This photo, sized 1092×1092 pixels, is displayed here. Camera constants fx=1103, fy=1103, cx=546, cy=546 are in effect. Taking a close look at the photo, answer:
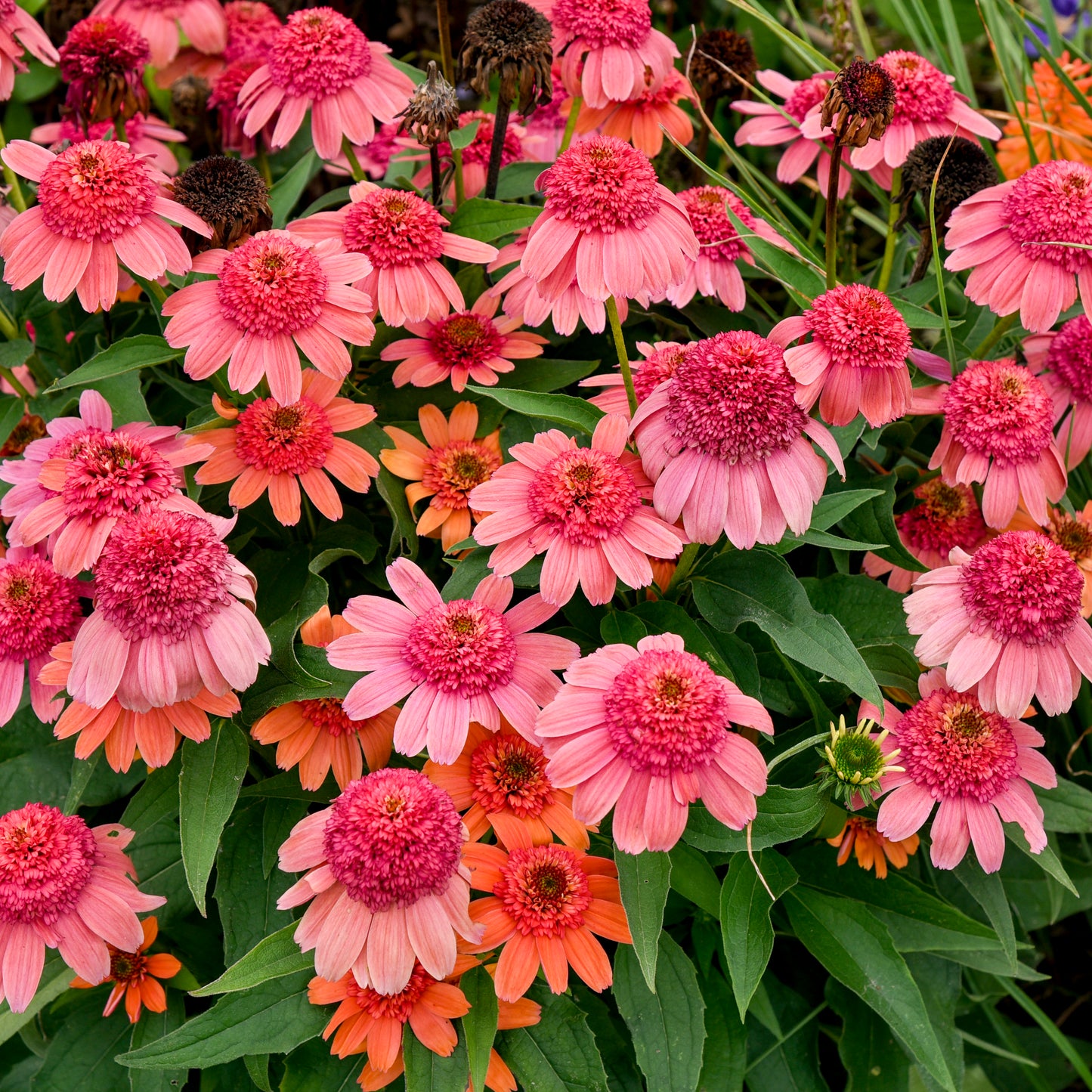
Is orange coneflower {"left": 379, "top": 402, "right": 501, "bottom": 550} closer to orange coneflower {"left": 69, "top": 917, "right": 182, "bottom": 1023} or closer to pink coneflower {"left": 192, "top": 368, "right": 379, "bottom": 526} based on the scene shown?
pink coneflower {"left": 192, "top": 368, "right": 379, "bottom": 526}

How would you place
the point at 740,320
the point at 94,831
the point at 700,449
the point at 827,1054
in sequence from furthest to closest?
the point at 827,1054, the point at 740,320, the point at 94,831, the point at 700,449

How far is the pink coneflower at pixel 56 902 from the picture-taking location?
107 cm

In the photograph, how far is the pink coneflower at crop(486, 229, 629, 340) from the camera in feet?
3.90

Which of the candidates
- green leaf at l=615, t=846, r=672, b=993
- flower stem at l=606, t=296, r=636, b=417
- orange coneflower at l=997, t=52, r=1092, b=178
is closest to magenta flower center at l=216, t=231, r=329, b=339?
flower stem at l=606, t=296, r=636, b=417

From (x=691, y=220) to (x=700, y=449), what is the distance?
0.52 m

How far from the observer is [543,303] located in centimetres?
126

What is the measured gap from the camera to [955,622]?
45.2 inches

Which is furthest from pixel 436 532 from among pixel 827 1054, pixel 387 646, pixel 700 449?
pixel 827 1054

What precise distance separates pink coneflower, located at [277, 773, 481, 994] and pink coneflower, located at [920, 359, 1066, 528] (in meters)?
0.71

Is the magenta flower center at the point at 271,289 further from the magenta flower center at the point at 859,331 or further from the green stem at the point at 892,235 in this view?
the green stem at the point at 892,235

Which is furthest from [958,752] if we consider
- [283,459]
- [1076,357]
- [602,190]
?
[283,459]

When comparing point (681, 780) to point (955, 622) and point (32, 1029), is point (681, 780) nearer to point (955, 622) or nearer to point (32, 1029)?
point (955, 622)

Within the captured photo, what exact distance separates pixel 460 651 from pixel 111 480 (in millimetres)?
389

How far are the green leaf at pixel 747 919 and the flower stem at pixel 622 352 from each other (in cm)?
50
